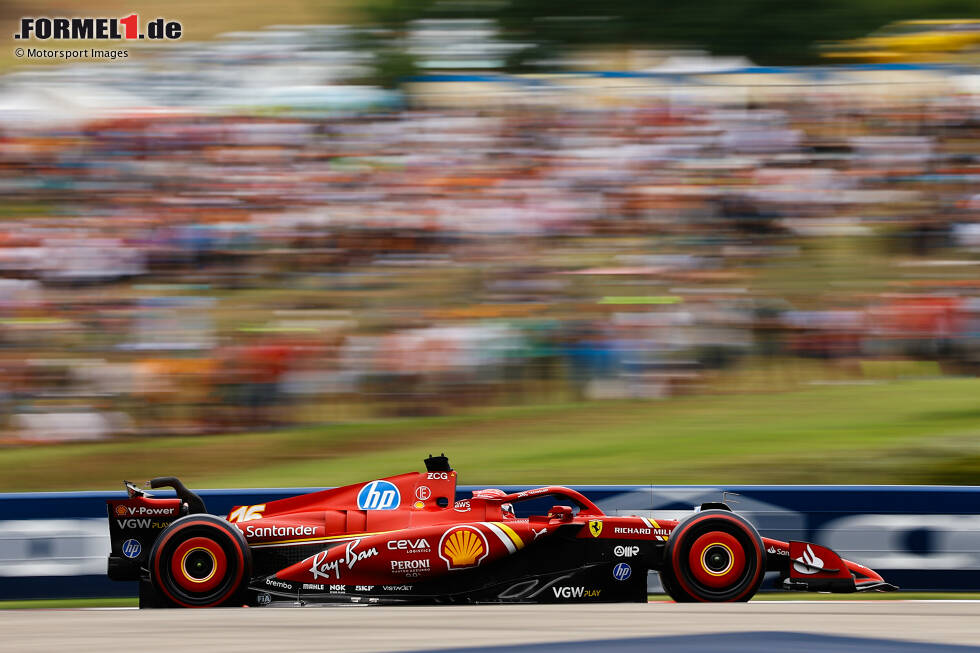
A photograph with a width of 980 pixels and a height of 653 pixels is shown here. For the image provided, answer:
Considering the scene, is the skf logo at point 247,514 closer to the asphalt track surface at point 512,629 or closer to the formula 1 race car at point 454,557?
the formula 1 race car at point 454,557

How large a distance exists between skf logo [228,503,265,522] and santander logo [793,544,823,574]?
9.04 feet

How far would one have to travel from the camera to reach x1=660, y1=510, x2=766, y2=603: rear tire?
5.70 metres

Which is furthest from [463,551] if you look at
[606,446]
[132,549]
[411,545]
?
[606,446]

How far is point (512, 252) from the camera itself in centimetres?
1060

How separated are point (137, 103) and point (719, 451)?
24.0ft

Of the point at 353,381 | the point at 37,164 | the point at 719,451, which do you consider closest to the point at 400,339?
the point at 353,381

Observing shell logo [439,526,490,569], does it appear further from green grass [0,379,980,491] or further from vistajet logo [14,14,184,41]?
vistajet logo [14,14,184,41]

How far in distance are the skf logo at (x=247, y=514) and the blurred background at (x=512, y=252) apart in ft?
10.0

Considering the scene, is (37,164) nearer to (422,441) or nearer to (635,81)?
(422,441)

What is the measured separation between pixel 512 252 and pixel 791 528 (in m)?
4.55
